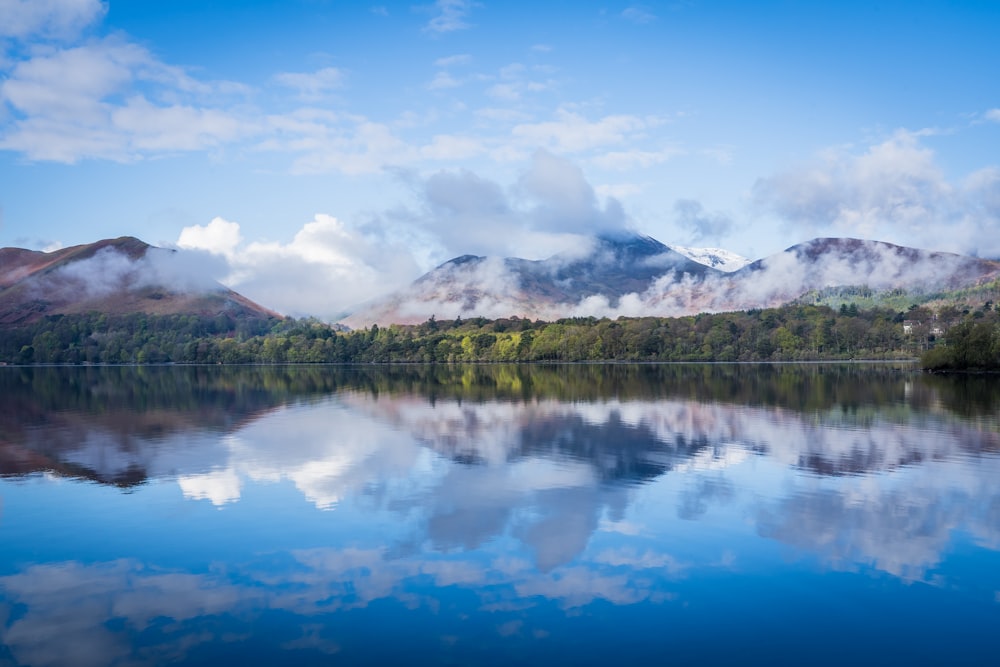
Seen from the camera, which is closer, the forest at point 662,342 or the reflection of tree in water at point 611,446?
the reflection of tree in water at point 611,446

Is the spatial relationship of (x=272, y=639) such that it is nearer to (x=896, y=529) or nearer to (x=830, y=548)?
(x=830, y=548)

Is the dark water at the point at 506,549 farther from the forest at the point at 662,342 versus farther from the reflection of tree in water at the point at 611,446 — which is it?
the forest at the point at 662,342

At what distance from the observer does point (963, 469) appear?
74.0 feet

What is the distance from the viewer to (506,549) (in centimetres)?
1484

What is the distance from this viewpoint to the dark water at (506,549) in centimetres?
1060

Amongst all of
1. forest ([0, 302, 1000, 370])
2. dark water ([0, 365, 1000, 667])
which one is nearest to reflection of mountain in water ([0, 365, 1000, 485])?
dark water ([0, 365, 1000, 667])

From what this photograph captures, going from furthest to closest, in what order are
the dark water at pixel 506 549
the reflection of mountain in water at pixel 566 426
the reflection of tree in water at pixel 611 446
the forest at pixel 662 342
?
the forest at pixel 662 342
the reflection of mountain in water at pixel 566 426
the reflection of tree in water at pixel 611 446
the dark water at pixel 506 549

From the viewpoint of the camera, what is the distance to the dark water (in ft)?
34.8

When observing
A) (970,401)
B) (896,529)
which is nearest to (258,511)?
(896,529)

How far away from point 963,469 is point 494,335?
565 ft

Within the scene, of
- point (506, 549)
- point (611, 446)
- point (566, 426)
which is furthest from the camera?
point (566, 426)

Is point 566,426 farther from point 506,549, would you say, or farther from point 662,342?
point 662,342

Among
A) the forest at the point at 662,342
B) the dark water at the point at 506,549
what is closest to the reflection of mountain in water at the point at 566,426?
the dark water at the point at 506,549

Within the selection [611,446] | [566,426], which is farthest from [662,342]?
[611,446]
